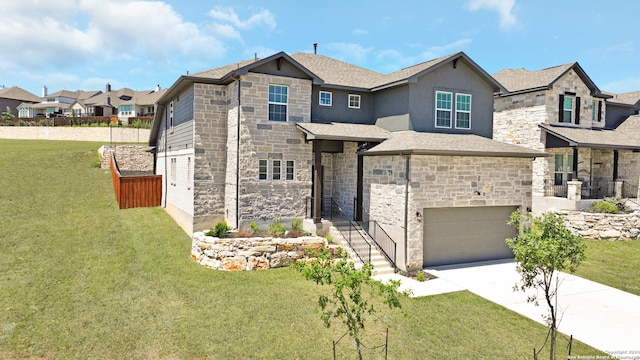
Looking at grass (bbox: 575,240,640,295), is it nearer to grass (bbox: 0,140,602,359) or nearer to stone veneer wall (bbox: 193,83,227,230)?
grass (bbox: 0,140,602,359)

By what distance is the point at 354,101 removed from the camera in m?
19.0

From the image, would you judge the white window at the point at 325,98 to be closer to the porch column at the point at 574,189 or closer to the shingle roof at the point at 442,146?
the shingle roof at the point at 442,146

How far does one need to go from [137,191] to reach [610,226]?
1014 inches

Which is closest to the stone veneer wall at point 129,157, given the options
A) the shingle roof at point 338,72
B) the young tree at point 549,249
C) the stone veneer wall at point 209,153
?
the stone veneer wall at point 209,153

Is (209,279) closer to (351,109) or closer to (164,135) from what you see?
(351,109)

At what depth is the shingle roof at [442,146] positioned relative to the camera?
14.1 m

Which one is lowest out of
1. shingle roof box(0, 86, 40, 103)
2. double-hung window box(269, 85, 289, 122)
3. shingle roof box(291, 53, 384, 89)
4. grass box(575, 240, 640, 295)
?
grass box(575, 240, 640, 295)

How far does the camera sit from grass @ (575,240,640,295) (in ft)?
43.3

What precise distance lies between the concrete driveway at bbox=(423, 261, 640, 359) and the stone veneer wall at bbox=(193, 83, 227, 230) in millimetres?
9644

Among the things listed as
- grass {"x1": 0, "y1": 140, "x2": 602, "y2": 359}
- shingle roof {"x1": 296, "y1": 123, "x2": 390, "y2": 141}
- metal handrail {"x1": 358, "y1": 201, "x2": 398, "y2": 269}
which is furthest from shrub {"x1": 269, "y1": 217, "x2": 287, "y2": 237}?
shingle roof {"x1": 296, "y1": 123, "x2": 390, "y2": 141}

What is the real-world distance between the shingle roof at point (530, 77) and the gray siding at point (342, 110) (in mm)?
11606

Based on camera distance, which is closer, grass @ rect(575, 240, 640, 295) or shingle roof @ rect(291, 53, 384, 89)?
grass @ rect(575, 240, 640, 295)

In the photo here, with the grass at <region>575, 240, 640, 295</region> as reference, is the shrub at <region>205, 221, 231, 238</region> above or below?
above

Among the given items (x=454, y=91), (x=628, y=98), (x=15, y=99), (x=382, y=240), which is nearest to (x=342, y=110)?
(x=454, y=91)
